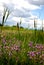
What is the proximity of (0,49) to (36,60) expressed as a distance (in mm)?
1155

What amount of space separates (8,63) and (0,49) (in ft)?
2.74

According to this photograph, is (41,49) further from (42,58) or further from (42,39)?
(42,39)

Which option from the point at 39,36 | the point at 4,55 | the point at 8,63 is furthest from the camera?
the point at 39,36

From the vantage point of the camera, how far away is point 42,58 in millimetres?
6270

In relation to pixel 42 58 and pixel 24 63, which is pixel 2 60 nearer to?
pixel 24 63

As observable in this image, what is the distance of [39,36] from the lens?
9602 mm

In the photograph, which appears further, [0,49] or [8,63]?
[0,49]

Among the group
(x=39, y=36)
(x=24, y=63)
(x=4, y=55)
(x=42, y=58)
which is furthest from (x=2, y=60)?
(x=39, y=36)

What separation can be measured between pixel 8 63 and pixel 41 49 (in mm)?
1074

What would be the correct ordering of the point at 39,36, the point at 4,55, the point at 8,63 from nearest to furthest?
the point at 8,63
the point at 4,55
the point at 39,36

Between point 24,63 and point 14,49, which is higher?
point 14,49

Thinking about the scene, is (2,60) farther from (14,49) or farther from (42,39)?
(42,39)

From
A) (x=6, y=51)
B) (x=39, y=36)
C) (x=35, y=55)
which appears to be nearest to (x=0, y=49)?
(x=6, y=51)

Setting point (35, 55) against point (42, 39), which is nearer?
point (35, 55)
